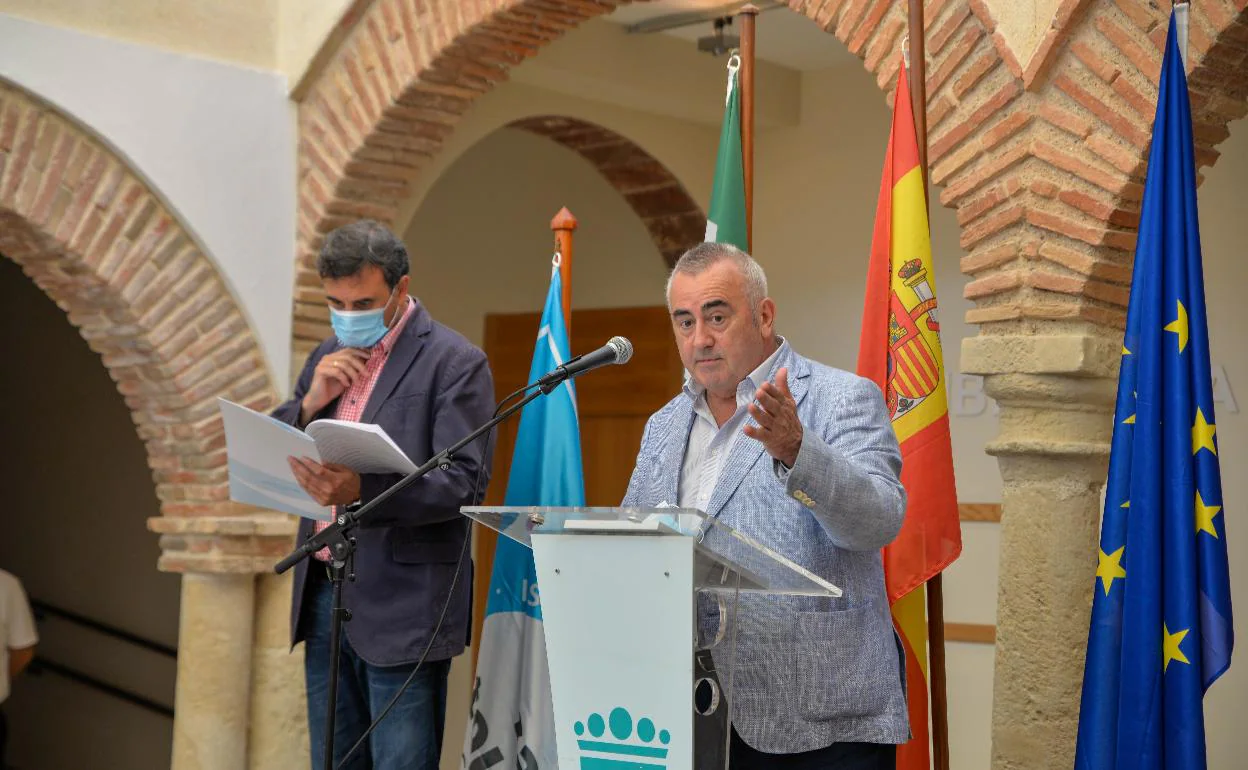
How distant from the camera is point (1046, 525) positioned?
331 centimetres

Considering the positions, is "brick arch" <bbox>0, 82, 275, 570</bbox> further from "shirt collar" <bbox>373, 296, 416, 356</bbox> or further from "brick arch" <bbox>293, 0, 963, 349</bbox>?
"shirt collar" <bbox>373, 296, 416, 356</bbox>

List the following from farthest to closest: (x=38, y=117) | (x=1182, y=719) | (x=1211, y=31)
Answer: (x=38, y=117), (x=1211, y=31), (x=1182, y=719)

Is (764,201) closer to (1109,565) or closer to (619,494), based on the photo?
(619,494)

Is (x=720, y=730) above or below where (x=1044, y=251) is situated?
below

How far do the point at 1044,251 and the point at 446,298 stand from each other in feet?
14.4

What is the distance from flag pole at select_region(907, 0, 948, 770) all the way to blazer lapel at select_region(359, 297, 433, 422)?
121 centimetres

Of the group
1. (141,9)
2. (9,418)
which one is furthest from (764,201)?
(9,418)

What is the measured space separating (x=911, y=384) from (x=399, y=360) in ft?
3.79

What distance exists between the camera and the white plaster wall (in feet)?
16.0

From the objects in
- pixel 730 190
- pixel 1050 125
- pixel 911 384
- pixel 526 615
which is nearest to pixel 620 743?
pixel 911 384

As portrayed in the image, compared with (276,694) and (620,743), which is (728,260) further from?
(276,694)

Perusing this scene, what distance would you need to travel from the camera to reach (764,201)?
672 cm

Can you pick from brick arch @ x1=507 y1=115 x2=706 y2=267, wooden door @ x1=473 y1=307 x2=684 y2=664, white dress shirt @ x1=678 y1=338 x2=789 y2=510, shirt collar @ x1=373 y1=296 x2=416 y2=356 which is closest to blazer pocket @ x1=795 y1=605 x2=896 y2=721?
white dress shirt @ x1=678 y1=338 x2=789 y2=510

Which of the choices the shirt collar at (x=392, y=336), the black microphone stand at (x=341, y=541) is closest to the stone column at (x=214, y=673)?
the shirt collar at (x=392, y=336)
